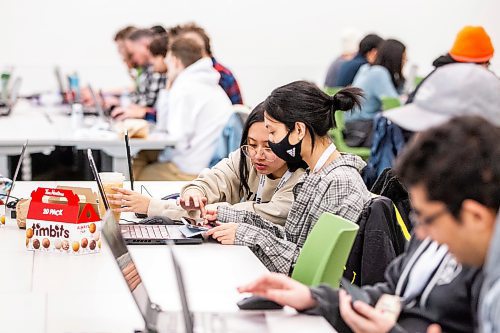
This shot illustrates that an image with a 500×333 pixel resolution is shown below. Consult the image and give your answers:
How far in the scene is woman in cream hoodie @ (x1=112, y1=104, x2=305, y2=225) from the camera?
315 cm

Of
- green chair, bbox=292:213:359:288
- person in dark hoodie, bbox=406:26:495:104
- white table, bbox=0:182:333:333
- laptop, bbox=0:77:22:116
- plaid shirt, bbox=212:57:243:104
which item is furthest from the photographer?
laptop, bbox=0:77:22:116

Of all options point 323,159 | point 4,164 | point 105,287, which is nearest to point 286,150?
point 323,159

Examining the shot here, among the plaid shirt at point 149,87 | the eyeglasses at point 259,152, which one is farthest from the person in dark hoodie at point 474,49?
the plaid shirt at point 149,87

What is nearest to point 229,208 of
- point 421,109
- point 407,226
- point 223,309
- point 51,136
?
point 407,226

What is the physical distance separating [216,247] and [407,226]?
0.59 m

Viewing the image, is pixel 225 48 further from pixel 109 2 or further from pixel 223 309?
pixel 223 309

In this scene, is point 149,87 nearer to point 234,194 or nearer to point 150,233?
point 234,194

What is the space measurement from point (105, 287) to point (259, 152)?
0.99m

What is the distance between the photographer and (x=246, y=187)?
11.4ft

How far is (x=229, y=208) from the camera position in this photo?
306 centimetres

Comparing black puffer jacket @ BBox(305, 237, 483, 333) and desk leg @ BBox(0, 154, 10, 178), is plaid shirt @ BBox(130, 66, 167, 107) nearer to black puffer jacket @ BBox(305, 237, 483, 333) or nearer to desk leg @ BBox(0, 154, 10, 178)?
desk leg @ BBox(0, 154, 10, 178)

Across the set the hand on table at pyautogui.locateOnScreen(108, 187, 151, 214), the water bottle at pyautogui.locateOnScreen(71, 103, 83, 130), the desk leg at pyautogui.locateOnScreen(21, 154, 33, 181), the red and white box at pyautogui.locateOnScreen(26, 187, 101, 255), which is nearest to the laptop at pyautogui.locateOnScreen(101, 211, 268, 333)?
the red and white box at pyautogui.locateOnScreen(26, 187, 101, 255)

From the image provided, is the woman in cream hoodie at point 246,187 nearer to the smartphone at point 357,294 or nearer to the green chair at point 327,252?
the green chair at point 327,252

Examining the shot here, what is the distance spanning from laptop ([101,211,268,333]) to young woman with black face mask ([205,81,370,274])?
0.75 m
